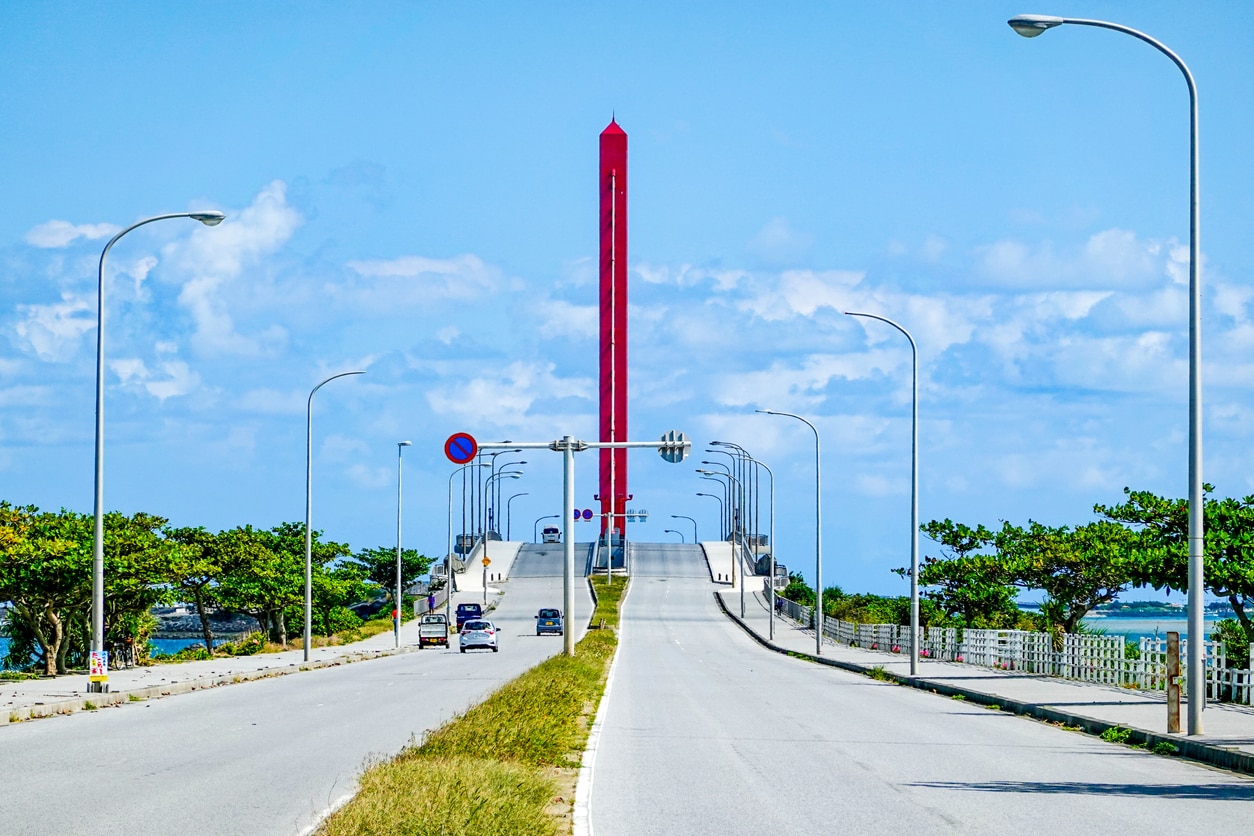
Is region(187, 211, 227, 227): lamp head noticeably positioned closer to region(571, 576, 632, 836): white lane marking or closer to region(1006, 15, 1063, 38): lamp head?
region(571, 576, 632, 836): white lane marking

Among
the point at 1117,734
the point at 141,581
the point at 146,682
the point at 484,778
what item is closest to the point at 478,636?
the point at 141,581

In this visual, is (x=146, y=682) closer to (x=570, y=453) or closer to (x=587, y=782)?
(x=570, y=453)

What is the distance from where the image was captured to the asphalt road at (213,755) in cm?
1152

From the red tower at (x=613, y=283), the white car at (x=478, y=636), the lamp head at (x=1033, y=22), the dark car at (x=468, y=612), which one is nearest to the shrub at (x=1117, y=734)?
Answer: the lamp head at (x=1033, y=22)

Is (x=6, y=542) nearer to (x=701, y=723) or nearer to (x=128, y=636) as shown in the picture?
(x=128, y=636)

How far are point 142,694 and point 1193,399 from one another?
772 inches

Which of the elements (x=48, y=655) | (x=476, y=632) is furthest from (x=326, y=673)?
(x=476, y=632)

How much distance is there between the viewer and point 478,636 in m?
56.8

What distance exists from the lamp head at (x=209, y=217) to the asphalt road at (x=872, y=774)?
11.6 meters

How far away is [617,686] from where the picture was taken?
31.8 metres

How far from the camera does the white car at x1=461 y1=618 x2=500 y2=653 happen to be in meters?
56.5

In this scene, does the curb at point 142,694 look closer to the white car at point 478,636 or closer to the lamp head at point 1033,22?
the white car at point 478,636

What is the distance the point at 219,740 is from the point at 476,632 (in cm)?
3853

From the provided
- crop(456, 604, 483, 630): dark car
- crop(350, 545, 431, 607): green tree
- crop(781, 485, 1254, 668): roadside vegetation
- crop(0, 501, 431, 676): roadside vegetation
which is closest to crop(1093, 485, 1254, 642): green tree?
crop(781, 485, 1254, 668): roadside vegetation
